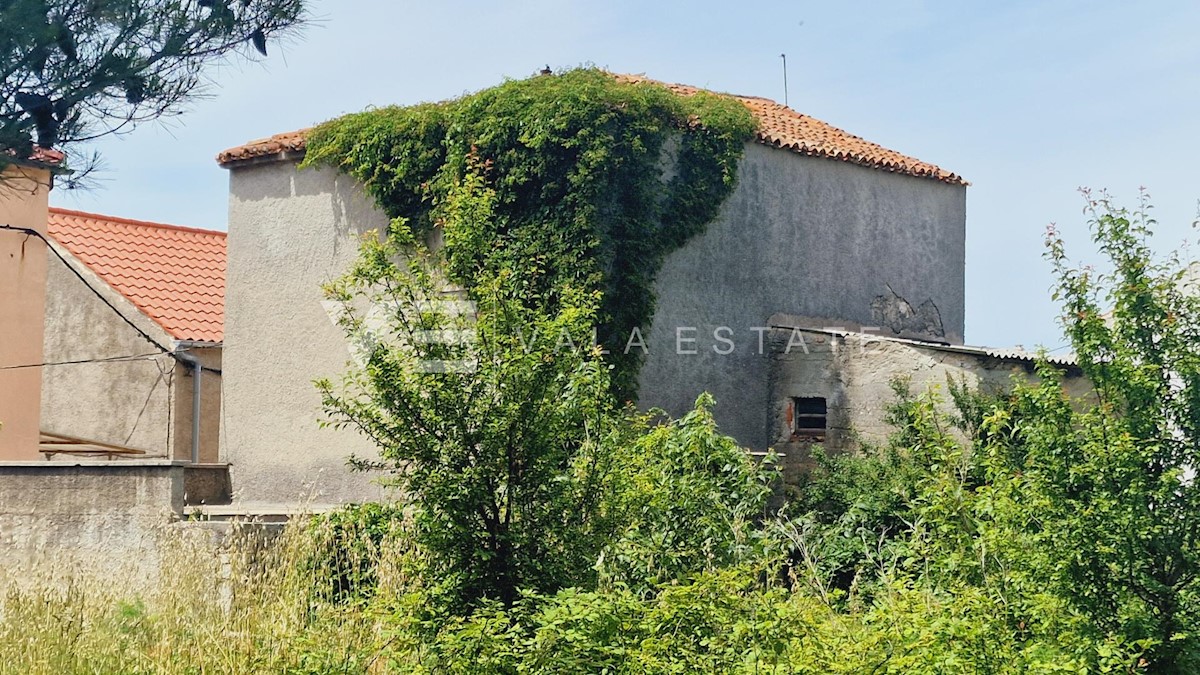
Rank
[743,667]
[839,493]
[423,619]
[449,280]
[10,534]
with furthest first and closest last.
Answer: [839,493] → [10,534] → [449,280] → [423,619] → [743,667]

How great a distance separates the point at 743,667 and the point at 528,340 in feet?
8.75

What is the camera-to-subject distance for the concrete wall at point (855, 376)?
17.4m

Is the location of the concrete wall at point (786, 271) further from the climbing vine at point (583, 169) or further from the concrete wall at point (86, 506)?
the concrete wall at point (86, 506)

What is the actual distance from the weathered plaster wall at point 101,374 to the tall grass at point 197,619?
11.7m

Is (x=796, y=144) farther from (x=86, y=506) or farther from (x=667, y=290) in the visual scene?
(x=86, y=506)

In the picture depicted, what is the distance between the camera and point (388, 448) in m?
8.85

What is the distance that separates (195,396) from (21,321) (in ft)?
8.64

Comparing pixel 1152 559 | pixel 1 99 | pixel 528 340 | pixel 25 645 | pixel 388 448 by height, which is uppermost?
pixel 1 99

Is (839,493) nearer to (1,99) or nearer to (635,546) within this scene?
(635,546)

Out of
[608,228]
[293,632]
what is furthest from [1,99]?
[608,228]

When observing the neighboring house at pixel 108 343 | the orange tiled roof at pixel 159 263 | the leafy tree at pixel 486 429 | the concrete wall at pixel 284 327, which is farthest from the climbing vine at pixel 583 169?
the leafy tree at pixel 486 429

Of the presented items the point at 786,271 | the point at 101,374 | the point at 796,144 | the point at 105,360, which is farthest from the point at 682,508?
the point at 101,374

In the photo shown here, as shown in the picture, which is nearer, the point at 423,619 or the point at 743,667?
the point at 743,667

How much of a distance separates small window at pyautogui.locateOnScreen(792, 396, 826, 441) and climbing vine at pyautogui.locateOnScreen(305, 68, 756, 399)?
280 cm
